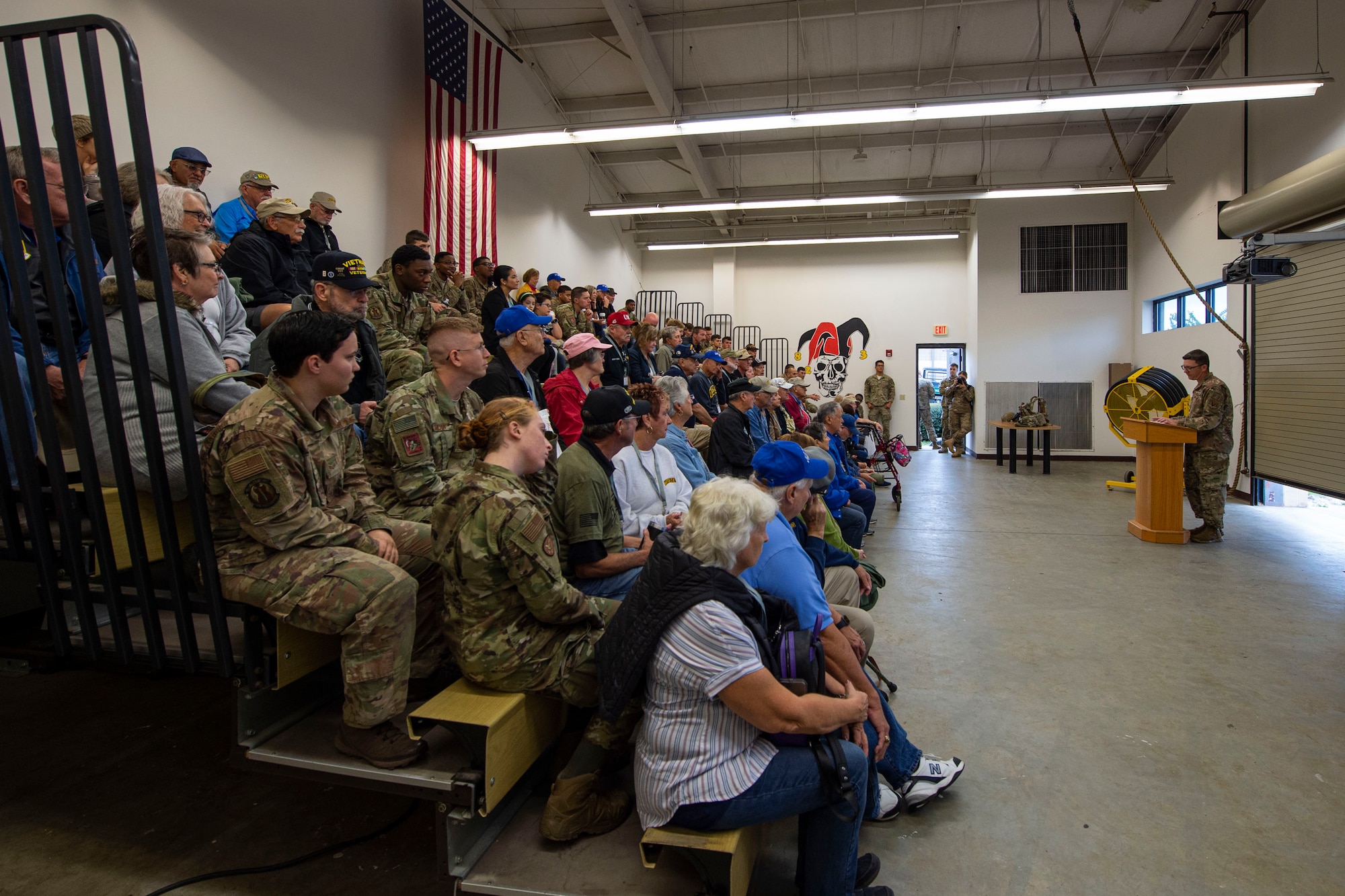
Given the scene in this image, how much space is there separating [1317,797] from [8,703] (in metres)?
5.09

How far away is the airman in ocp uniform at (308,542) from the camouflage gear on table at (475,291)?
16.8ft

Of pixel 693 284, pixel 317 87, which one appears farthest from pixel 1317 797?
pixel 693 284

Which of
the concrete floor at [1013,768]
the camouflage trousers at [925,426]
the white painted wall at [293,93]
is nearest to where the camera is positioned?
the concrete floor at [1013,768]

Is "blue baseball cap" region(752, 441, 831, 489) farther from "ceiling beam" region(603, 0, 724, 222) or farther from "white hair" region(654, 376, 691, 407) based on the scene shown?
"ceiling beam" region(603, 0, 724, 222)

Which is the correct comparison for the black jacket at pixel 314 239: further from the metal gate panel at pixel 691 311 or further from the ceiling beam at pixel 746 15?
the metal gate panel at pixel 691 311

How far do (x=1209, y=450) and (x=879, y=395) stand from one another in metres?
8.90

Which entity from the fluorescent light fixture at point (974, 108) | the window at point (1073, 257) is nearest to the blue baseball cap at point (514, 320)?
the fluorescent light fixture at point (974, 108)

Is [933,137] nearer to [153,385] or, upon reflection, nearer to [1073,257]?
[1073,257]

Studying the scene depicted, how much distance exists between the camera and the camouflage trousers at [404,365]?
11.6 feet

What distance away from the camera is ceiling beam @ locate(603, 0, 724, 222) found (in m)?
7.92

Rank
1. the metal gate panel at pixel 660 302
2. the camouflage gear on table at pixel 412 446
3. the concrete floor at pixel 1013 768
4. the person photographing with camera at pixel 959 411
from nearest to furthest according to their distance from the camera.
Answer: the concrete floor at pixel 1013 768 → the camouflage gear on table at pixel 412 446 → the person photographing with camera at pixel 959 411 → the metal gate panel at pixel 660 302

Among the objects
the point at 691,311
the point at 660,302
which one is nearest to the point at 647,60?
the point at 660,302

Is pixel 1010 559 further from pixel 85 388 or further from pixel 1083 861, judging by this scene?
pixel 85 388

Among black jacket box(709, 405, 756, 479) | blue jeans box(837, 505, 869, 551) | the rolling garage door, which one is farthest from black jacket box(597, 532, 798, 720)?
the rolling garage door
